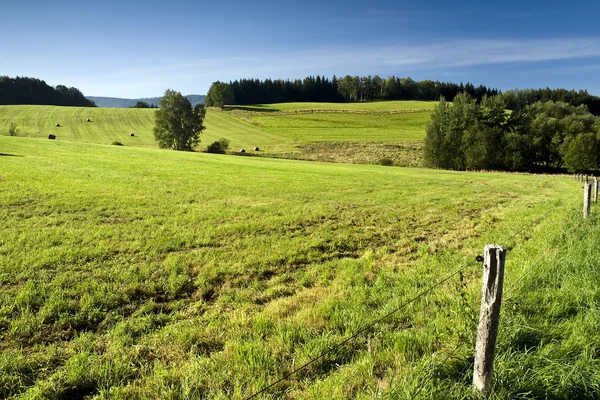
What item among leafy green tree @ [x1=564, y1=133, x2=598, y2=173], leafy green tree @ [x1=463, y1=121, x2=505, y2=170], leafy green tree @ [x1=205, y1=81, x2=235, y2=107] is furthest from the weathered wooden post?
leafy green tree @ [x1=205, y1=81, x2=235, y2=107]

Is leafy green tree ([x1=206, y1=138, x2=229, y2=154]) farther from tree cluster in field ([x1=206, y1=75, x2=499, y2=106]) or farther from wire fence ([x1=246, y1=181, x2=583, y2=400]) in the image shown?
tree cluster in field ([x1=206, y1=75, x2=499, y2=106])

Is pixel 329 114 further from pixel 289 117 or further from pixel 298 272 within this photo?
pixel 298 272

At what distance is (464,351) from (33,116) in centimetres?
10738

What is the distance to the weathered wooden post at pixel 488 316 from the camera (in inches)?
125

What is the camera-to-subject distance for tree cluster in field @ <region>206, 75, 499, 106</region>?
163 m

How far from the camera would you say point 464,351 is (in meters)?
4.02

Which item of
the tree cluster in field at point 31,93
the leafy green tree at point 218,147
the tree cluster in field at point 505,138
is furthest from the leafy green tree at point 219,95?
the tree cluster in field at point 505,138

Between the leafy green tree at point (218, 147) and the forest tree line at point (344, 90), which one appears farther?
the forest tree line at point (344, 90)

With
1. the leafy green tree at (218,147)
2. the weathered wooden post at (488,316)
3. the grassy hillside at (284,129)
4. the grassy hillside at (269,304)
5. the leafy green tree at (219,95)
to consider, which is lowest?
the grassy hillside at (269,304)

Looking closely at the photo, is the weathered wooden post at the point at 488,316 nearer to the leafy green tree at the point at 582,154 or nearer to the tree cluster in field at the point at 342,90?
the leafy green tree at the point at 582,154

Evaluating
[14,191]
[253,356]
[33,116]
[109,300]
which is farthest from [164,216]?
[33,116]

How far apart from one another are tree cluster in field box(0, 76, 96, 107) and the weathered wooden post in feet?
569

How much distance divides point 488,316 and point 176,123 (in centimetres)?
7097

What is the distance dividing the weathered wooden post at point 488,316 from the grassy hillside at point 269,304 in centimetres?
32
